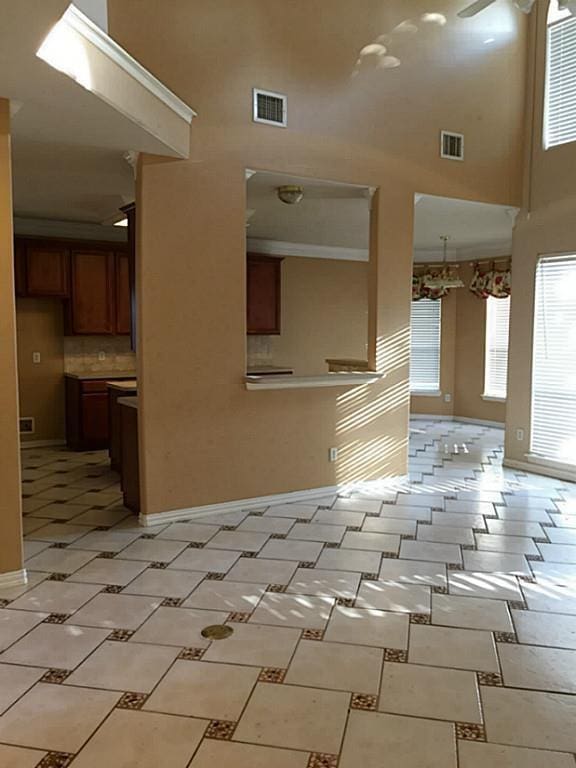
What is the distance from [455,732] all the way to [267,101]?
160 inches

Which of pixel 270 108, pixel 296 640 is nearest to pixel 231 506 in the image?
pixel 296 640

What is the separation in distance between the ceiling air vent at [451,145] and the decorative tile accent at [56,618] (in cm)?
464

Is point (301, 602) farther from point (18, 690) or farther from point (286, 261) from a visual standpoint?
point (286, 261)

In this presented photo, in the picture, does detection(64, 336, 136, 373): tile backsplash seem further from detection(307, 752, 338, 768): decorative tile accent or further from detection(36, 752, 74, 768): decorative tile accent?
detection(307, 752, 338, 768): decorative tile accent

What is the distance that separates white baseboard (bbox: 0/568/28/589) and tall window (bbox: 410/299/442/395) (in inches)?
269

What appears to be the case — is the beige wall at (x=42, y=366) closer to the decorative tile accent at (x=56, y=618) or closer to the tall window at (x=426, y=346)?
the decorative tile accent at (x=56, y=618)

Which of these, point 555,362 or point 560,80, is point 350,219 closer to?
point 560,80

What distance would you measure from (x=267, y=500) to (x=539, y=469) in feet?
9.22

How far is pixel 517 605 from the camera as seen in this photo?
305 centimetres

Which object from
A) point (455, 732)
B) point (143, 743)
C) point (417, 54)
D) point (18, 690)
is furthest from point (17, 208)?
point (455, 732)

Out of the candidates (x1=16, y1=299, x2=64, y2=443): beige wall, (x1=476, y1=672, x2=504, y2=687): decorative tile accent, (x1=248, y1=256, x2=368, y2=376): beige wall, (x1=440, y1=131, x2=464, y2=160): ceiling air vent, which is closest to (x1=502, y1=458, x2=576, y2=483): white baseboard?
(x1=440, y1=131, x2=464, y2=160): ceiling air vent

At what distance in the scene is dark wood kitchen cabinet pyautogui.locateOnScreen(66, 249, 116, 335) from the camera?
22.3ft

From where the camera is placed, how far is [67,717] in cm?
216

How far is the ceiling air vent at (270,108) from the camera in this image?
440 centimetres
